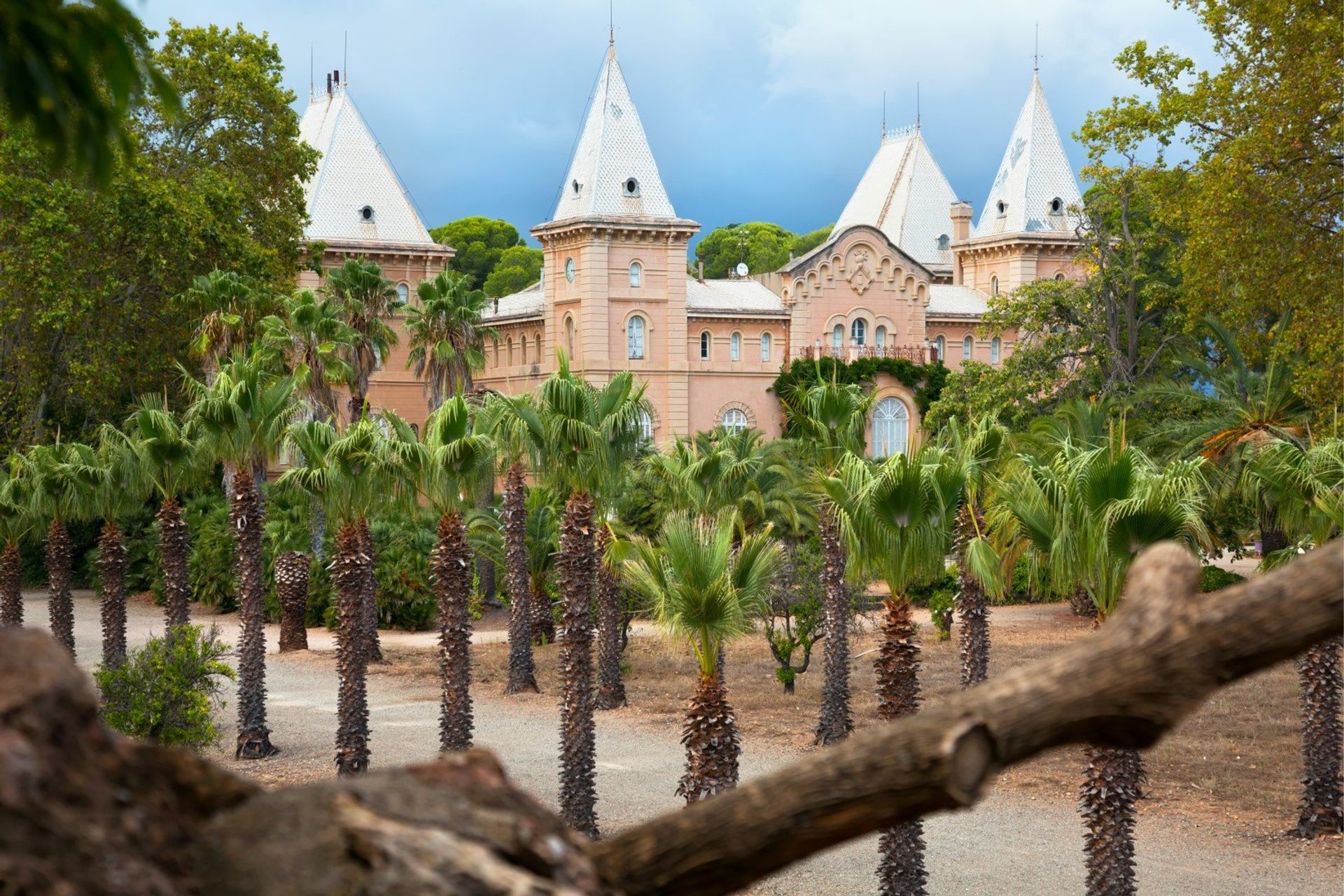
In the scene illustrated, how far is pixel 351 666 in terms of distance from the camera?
18.5 m

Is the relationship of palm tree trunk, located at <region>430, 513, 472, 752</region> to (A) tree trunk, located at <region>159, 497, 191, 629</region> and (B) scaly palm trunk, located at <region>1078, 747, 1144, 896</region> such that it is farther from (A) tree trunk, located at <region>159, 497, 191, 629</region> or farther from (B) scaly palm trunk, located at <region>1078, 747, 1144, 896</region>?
(B) scaly palm trunk, located at <region>1078, 747, 1144, 896</region>

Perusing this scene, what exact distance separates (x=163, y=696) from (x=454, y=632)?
359 centimetres

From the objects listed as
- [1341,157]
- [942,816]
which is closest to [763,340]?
[1341,157]

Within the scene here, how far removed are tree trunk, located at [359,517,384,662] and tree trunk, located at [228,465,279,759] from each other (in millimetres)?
1565

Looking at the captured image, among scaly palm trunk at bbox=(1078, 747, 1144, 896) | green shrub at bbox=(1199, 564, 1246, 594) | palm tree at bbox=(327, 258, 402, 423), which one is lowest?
scaly palm trunk at bbox=(1078, 747, 1144, 896)

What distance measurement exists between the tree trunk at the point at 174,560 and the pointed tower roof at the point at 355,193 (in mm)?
33133

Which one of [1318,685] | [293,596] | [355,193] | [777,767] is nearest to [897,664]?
[1318,685]

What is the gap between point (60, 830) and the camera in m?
3.31

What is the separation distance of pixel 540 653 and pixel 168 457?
9.52 meters

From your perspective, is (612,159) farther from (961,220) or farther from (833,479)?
(833,479)

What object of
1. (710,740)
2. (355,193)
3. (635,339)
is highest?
(355,193)

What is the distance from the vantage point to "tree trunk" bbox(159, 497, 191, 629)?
2394cm

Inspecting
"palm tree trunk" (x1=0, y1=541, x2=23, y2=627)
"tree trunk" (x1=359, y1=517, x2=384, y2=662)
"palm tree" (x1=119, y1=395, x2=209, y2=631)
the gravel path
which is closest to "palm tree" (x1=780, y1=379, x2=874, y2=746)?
the gravel path

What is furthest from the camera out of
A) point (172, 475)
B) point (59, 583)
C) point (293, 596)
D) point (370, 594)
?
point (293, 596)
